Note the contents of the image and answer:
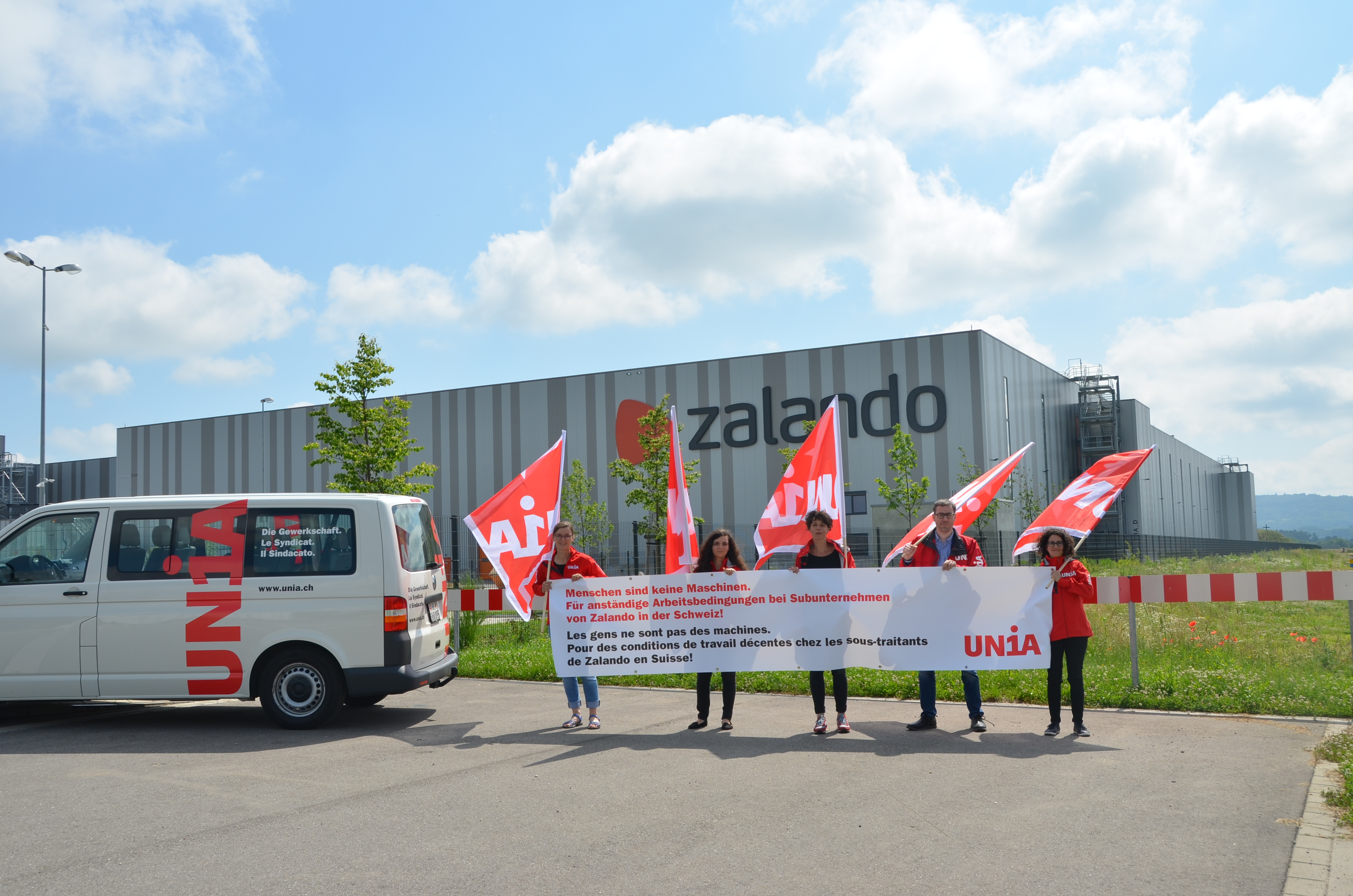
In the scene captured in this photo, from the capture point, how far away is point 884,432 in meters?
35.9

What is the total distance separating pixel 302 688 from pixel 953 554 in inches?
234

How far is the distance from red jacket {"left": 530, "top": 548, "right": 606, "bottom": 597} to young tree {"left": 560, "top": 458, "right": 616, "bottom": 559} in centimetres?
2841

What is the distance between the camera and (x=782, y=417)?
3756 centimetres

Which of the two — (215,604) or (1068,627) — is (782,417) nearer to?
(1068,627)

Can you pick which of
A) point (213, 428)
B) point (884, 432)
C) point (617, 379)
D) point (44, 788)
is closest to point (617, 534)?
point (617, 379)

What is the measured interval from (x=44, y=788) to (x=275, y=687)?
7.13 feet

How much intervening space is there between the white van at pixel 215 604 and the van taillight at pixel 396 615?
0.04 ft

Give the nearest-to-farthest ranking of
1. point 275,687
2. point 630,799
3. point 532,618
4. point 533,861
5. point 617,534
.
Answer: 1. point 533,861
2. point 630,799
3. point 275,687
4. point 532,618
5. point 617,534

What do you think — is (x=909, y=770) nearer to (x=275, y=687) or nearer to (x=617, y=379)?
(x=275, y=687)

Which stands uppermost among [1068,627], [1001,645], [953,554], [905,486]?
[905,486]

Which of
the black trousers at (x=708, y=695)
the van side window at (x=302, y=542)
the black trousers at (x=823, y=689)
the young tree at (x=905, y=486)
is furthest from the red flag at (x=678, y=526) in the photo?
the young tree at (x=905, y=486)

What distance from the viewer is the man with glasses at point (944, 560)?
8.40m

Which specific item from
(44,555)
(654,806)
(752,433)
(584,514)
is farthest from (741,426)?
(654,806)

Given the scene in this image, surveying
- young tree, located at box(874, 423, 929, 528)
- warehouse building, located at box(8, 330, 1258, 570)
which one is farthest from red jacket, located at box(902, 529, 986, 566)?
warehouse building, located at box(8, 330, 1258, 570)
